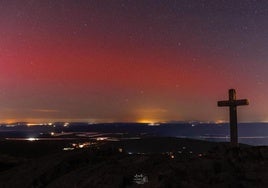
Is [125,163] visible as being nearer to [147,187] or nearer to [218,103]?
[147,187]

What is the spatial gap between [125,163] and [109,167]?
53cm

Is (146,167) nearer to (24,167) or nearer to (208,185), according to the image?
(208,185)

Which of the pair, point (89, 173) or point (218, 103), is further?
point (218, 103)

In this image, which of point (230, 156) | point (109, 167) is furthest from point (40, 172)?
point (230, 156)

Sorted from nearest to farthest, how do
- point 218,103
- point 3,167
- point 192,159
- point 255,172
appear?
point 255,172
point 192,159
point 3,167
point 218,103

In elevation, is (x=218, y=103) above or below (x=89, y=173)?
above

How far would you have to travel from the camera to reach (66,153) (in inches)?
508

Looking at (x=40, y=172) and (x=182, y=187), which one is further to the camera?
(x=40, y=172)

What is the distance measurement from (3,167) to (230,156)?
7704mm

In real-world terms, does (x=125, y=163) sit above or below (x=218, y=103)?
below

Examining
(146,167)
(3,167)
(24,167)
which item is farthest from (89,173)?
(3,167)

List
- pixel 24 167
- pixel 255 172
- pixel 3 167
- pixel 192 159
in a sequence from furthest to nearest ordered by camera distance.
→ 1. pixel 3 167
2. pixel 24 167
3. pixel 192 159
4. pixel 255 172

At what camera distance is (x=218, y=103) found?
723 inches

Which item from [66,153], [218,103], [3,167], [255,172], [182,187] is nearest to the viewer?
[182,187]
